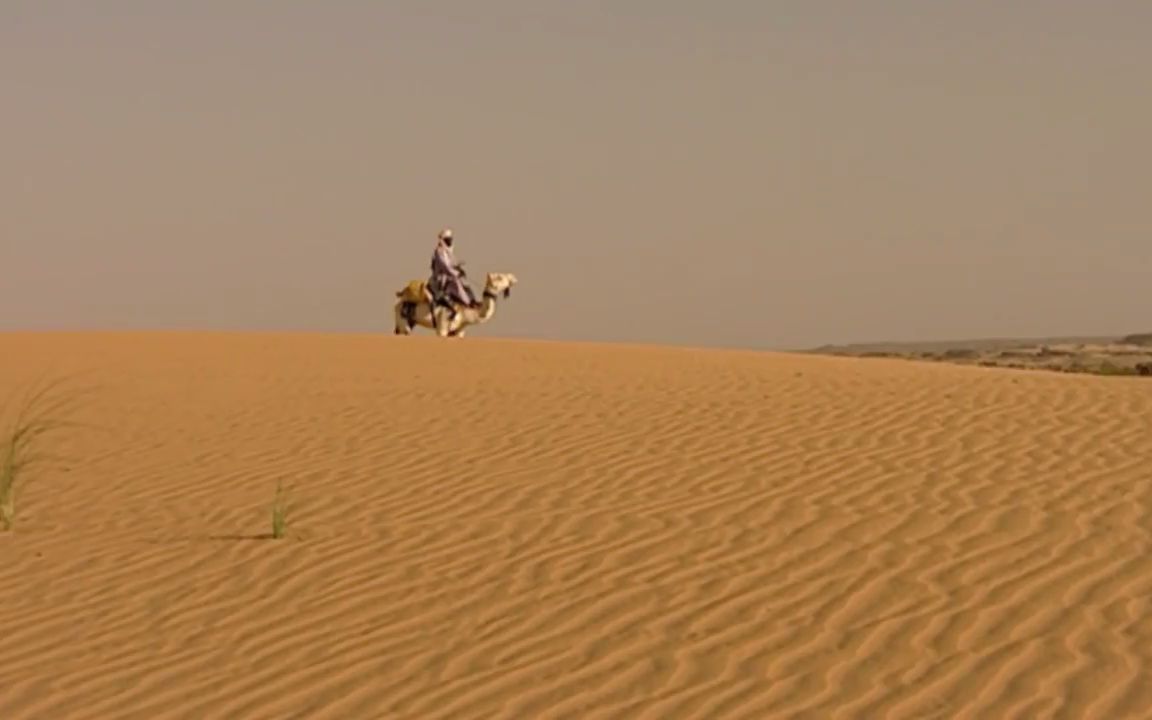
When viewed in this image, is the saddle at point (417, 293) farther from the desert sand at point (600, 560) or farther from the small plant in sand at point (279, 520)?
the small plant in sand at point (279, 520)

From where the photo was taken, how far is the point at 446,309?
25312 mm

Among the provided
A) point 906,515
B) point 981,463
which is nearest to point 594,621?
point 906,515

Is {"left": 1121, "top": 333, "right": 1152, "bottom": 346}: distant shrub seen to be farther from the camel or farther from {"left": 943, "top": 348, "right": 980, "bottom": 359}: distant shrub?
the camel

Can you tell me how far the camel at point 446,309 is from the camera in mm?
25359

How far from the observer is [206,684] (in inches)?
262

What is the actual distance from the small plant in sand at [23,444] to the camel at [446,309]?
8.96 meters

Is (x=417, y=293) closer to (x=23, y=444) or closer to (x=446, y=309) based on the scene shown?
(x=446, y=309)

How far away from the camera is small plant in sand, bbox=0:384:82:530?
10328mm

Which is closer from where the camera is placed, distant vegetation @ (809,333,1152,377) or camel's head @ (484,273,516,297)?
camel's head @ (484,273,516,297)

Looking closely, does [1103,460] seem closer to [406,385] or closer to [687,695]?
[687,695]

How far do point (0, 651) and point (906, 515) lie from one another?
477 centimetres

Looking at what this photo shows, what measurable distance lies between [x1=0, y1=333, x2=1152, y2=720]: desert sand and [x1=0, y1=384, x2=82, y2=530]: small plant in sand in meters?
0.23

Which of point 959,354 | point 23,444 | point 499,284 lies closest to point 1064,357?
point 959,354

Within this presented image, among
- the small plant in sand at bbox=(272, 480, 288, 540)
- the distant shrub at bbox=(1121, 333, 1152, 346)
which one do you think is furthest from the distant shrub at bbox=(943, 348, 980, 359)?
the small plant in sand at bbox=(272, 480, 288, 540)
